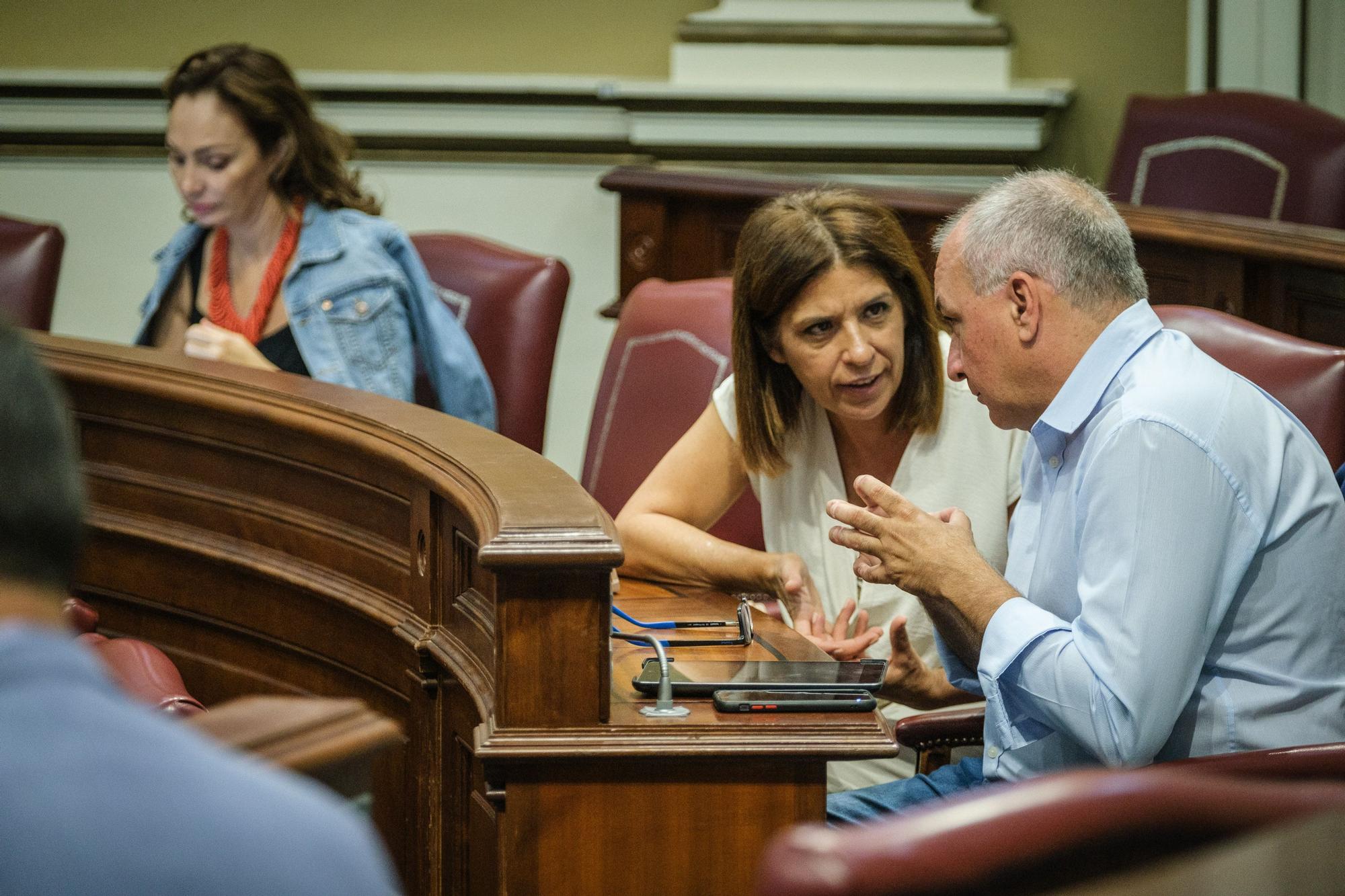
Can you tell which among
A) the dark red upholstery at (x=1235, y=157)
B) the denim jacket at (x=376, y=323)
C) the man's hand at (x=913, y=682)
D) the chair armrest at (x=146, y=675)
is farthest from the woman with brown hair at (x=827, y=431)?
the dark red upholstery at (x=1235, y=157)

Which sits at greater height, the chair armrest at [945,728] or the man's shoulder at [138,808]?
the man's shoulder at [138,808]

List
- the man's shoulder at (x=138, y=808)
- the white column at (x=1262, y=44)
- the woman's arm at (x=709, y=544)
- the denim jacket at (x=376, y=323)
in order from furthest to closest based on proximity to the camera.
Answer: the white column at (x=1262, y=44) → the denim jacket at (x=376, y=323) → the woman's arm at (x=709, y=544) → the man's shoulder at (x=138, y=808)

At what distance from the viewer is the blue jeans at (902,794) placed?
6.03 ft

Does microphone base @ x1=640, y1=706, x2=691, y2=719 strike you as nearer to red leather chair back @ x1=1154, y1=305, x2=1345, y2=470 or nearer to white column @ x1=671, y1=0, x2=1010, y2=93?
red leather chair back @ x1=1154, y1=305, x2=1345, y2=470

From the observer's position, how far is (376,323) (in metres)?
3.10

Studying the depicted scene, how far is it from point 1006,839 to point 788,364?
64.2 inches

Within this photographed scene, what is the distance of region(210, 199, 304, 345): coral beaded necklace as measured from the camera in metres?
3.15

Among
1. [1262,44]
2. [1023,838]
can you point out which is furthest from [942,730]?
[1262,44]

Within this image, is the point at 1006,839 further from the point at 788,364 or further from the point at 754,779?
the point at 788,364

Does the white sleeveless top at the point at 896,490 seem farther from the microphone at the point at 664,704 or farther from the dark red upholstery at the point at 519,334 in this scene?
the dark red upholstery at the point at 519,334

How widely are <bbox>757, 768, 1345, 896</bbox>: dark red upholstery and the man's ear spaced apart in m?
0.98

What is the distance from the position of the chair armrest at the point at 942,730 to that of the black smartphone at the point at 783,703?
0.38 meters

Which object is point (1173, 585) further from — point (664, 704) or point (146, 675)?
point (146, 675)

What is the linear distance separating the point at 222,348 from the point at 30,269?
1044 mm
